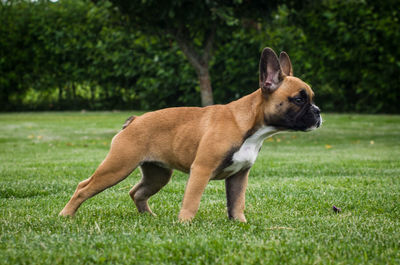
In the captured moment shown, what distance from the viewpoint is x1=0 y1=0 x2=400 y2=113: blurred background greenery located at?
45.7 ft

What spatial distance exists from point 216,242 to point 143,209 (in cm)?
176

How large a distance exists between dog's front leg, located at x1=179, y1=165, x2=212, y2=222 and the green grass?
111 millimetres

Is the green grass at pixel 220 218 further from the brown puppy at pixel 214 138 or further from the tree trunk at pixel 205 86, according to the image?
the tree trunk at pixel 205 86

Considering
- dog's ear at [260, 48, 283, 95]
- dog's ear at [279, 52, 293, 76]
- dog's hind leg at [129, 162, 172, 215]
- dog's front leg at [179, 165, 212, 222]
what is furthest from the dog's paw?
dog's ear at [279, 52, 293, 76]

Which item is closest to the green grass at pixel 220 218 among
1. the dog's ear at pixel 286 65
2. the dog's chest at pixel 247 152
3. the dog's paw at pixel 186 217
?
the dog's paw at pixel 186 217

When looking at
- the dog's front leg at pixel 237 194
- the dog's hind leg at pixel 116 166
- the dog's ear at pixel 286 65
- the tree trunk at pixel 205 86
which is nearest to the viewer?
the dog's hind leg at pixel 116 166

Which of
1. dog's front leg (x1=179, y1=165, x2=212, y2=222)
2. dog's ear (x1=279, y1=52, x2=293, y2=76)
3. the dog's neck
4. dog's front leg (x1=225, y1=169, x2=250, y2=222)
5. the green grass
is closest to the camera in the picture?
the green grass

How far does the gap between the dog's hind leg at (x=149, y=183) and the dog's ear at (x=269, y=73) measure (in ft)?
4.56

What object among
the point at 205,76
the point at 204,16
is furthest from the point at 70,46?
the point at 204,16

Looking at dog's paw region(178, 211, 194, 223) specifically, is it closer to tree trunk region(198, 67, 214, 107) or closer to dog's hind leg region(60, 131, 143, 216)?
dog's hind leg region(60, 131, 143, 216)

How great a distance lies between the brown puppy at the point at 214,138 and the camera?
14.2ft

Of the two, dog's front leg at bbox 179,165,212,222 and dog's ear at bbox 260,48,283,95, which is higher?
dog's ear at bbox 260,48,283,95

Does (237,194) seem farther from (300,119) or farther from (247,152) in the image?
(300,119)

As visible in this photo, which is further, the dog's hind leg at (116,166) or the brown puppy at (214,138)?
the dog's hind leg at (116,166)
